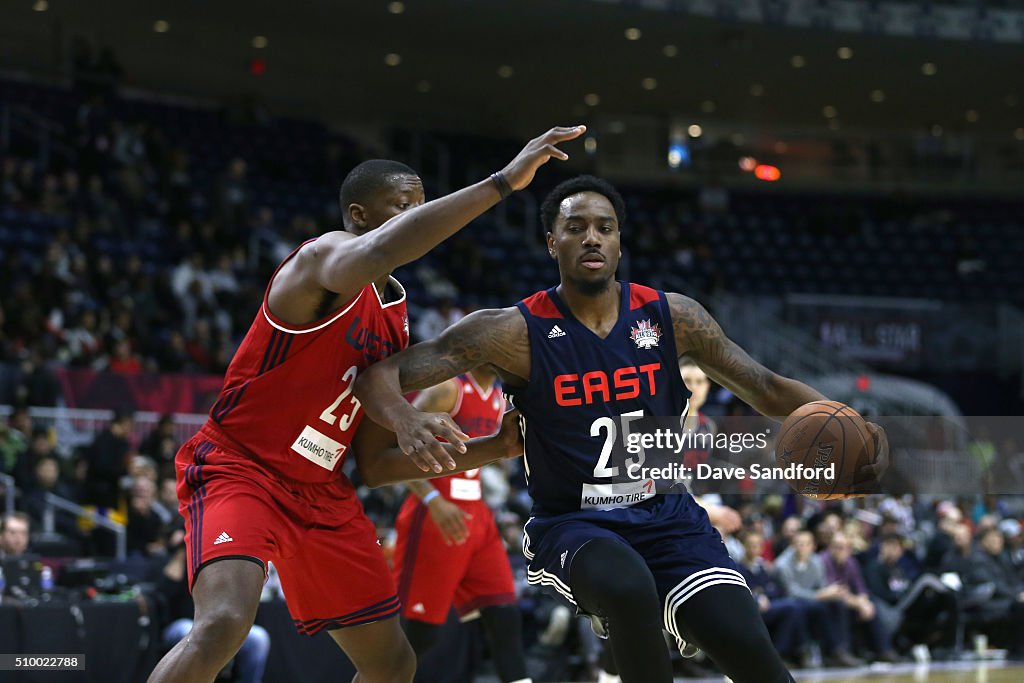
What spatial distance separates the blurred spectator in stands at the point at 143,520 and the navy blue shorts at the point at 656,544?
7084mm

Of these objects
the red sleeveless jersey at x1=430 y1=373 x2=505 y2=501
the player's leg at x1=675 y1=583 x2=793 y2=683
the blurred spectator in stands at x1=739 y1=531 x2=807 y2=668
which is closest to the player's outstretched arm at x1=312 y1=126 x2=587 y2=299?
the player's leg at x1=675 y1=583 x2=793 y2=683

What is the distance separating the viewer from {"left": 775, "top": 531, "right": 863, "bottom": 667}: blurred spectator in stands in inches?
492

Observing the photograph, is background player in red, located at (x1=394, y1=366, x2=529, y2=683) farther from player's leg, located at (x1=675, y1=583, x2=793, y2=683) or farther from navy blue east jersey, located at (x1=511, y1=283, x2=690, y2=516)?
player's leg, located at (x1=675, y1=583, x2=793, y2=683)

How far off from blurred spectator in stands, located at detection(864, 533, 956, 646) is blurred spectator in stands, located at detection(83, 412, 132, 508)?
761 cm

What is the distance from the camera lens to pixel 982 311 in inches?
987

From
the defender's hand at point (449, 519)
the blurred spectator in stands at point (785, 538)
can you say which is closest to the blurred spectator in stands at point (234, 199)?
the blurred spectator in stands at point (785, 538)

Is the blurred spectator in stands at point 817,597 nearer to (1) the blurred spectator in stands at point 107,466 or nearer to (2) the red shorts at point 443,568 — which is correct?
(2) the red shorts at point 443,568

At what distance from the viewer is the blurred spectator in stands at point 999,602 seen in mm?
13680

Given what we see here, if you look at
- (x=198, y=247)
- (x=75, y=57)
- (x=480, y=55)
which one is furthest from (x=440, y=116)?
(x=198, y=247)

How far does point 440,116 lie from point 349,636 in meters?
24.4

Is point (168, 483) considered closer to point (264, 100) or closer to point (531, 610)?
point (531, 610)

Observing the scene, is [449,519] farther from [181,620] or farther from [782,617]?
[782,617]

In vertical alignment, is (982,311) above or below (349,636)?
above

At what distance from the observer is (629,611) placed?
4180mm
